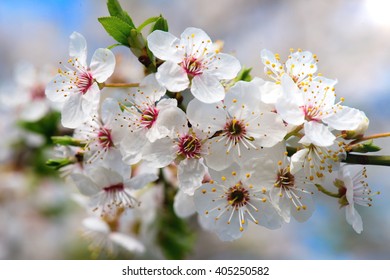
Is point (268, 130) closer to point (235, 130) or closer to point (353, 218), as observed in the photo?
point (235, 130)

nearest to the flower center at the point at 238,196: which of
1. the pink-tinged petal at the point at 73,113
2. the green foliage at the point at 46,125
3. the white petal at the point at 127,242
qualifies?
the pink-tinged petal at the point at 73,113

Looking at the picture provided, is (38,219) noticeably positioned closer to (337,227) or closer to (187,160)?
(337,227)

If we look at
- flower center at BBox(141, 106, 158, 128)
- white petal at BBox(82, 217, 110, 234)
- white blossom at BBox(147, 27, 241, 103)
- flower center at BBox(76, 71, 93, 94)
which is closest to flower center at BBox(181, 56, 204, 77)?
white blossom at BBox(147, 27, 241, 103)

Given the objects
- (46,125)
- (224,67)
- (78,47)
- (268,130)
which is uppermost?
(46,125)

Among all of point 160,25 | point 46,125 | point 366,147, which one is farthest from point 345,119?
point 46,125

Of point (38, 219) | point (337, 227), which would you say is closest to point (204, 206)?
point (337, 227)
